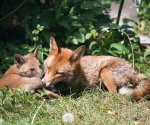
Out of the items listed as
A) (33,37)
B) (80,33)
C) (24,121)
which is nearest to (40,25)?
(33,37)

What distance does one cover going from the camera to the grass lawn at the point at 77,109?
582cm

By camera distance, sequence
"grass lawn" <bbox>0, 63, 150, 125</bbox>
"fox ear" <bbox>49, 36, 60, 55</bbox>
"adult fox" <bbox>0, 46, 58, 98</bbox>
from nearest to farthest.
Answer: "grass lawn" <bbox>0, 63, 150, 125</bbox> < "adult fox" <bbox>0, 46, 58, 98</bbox> < "fox ear" <bbox>49, 36, 60, 55</bbox>

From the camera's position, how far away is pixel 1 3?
8.95 metres

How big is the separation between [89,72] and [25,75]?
1126 mm

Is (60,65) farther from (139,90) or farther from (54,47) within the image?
(139,90)

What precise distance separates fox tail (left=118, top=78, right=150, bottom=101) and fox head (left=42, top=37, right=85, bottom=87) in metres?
0.90

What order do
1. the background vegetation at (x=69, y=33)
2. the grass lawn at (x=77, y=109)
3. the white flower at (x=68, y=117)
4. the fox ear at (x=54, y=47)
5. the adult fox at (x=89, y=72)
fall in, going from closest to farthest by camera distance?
the white flower at (x=68, y=117)
the grass lawn at (x=77, y=109)
the adult fox at (x=89, y=72)
the fox ear at (x=54, y=47)
the background vegetation at (x=69, y=33)

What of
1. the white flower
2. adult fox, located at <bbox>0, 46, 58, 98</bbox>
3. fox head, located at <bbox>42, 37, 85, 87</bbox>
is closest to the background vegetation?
adult fox, located at <bbox>0, 46, 58, 98</bbox>

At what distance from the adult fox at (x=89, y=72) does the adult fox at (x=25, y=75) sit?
0.19 metres

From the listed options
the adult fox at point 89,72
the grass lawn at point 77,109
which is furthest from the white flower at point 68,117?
the adult fox at point 89,72

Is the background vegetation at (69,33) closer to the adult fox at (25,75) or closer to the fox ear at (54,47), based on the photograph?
the adult fox at (25,75)

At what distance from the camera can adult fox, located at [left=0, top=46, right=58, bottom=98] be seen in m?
6.88

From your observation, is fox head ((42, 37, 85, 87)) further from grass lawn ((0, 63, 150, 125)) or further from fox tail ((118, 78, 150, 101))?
fox tail ((118, 78, 150, 101))

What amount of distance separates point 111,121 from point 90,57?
2.21 meters
